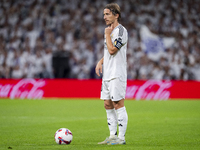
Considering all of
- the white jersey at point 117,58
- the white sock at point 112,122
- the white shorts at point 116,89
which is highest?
the white jersey at point 117,58

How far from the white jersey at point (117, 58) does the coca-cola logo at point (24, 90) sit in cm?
1285

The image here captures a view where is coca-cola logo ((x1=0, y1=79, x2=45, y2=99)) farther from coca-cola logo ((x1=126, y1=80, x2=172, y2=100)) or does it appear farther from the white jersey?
the white jersey

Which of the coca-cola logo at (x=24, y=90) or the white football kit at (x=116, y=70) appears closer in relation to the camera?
the white football kit at (x=116, y=70)

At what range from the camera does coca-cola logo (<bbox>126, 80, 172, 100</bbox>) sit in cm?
1830

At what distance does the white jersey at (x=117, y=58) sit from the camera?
19.0 ft

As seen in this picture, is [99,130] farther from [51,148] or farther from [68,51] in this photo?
[68,51]

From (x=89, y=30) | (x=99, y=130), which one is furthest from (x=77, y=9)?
(x=99, y=130)

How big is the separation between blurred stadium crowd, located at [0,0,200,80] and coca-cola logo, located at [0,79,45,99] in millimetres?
1083

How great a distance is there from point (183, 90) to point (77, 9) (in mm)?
8642

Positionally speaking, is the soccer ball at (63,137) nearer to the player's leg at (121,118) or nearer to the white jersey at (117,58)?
the player's leg at (121,118)

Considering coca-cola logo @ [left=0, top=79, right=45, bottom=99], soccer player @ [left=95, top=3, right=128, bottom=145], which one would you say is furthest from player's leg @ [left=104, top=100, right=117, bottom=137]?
coca-cola logo @ [left=0, top=79, right=45, bottom=99]

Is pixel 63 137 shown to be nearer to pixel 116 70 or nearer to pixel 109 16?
pixel 116 70

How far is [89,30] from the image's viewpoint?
2214cm

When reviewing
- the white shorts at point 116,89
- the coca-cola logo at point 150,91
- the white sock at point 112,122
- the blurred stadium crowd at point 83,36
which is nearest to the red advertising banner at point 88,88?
the coca-cola logo at point 150,91
